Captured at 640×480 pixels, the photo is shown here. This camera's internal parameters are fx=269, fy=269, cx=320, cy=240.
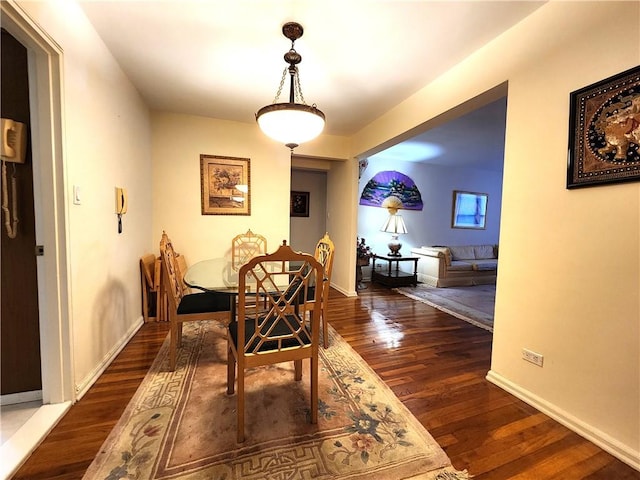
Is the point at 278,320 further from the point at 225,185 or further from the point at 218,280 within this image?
the point at 225,185

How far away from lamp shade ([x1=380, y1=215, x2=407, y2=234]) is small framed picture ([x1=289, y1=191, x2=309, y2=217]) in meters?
1.56

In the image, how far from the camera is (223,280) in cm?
208

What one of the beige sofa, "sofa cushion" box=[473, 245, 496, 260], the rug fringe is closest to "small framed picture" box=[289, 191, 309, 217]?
the beige sofa

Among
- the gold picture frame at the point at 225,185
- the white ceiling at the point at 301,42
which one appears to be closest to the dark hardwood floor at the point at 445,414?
the gold picture frame at the point at 225,185

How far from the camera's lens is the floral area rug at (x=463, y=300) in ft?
10.7

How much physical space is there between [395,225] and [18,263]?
4.83 meters

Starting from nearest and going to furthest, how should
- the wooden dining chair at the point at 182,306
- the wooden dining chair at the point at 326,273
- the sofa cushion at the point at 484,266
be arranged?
the wooden dining chair at the point at 182,306 < the wooden dining chair at the point at 326,273 < the sofa cushion at the point at 484,266

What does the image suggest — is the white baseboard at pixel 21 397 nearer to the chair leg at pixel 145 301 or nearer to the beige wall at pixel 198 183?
Result: the chair leg at pixel 145 301

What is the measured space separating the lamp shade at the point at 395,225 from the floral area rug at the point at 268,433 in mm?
3533

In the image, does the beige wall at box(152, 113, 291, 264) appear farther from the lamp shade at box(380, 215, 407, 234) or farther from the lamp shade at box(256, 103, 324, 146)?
the lamp shade at box(380, 215, 407, 234)

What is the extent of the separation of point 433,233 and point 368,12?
16.6 feet

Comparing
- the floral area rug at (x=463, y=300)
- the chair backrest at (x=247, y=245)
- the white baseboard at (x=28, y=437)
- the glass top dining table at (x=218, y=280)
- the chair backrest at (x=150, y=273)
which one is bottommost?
the floral area rug at (x=463, y=300)

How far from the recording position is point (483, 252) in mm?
5645

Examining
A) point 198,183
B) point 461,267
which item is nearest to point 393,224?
point 461,267
